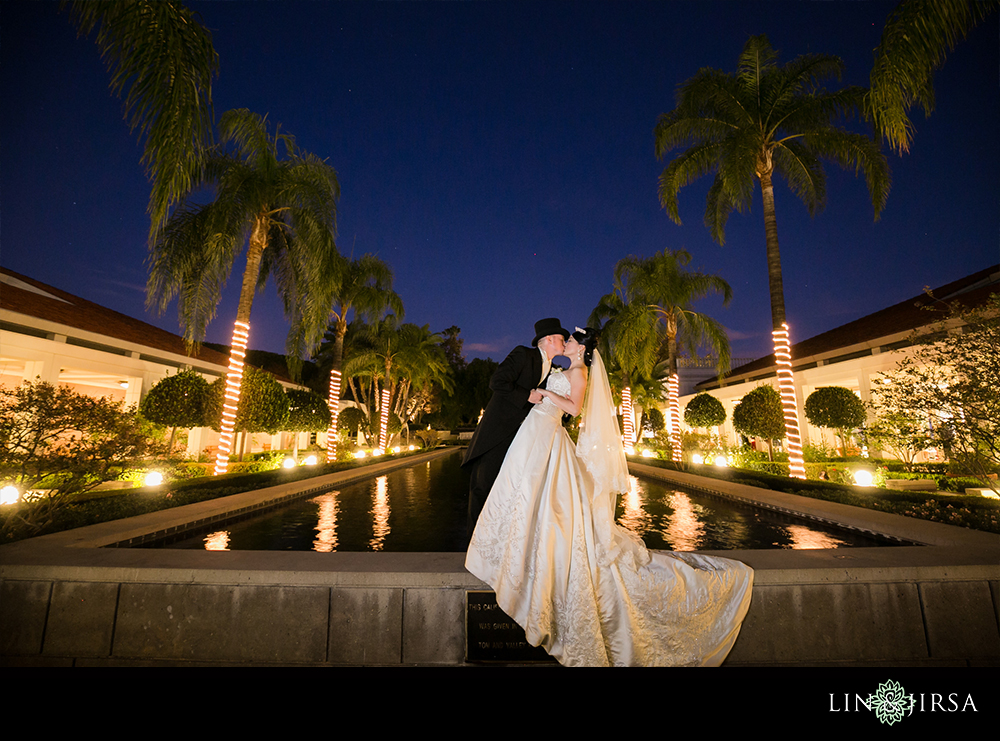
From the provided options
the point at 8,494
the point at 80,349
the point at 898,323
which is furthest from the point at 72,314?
the point at 898,323

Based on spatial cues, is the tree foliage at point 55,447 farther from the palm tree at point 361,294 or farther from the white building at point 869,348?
the white building at point 869,348

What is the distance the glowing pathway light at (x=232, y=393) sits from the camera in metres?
11.0

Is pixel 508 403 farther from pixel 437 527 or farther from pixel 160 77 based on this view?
pixel 160 77

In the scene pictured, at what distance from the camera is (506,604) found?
2637mm

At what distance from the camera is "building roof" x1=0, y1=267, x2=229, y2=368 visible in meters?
13.0

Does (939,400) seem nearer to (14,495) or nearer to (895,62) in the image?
(895,62)

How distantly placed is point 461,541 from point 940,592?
4.24m

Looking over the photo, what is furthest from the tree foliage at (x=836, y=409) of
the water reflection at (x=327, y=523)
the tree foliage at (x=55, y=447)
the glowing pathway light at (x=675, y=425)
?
the tree foliage at (x=55, y=447)

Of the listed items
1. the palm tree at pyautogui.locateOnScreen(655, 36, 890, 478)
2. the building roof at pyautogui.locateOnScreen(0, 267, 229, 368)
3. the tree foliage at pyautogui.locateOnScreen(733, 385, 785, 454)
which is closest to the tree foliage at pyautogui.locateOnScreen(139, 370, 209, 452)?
the building roof at pyautogui.locateOnScreen(0, 267, 229, 368)

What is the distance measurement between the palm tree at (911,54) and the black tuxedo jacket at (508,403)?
6630mm

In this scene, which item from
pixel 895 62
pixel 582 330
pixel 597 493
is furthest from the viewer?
pixel 895 62
